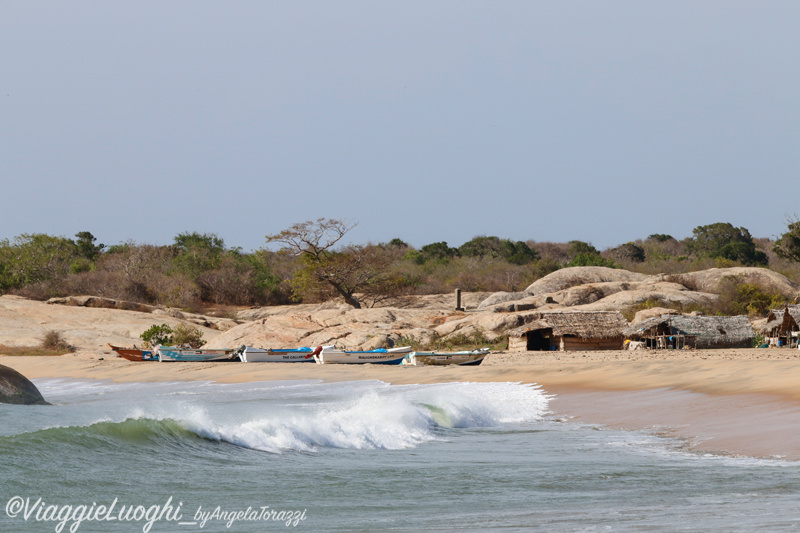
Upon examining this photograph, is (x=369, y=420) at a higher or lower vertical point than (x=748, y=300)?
lower

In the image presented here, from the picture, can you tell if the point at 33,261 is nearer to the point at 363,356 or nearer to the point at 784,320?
the point at 363,356

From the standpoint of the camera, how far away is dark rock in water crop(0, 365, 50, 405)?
67.8 ft

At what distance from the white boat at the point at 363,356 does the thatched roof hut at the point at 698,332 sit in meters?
10.7

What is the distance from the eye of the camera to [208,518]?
27.7ft

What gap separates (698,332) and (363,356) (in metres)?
14.2

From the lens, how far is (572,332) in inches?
1380

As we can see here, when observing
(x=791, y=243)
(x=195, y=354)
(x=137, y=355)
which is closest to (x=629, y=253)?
(x=791, y=243)

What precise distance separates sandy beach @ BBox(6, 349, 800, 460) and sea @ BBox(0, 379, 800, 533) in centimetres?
117

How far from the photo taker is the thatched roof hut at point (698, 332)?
33344 millimetres

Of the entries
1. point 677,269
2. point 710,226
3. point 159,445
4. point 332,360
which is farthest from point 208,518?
point 710,226

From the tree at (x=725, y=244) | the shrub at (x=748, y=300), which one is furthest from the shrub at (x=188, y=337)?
the tree at (x=725, y=244)

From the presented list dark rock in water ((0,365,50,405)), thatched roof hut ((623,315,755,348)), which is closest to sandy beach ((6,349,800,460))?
thatched roof hut ((623,315,755,348))

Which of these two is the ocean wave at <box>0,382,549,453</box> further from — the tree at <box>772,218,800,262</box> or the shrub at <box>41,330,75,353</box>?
the tree at <box>772,218,800,262</box>

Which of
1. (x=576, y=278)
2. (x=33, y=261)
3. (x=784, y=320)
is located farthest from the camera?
(x=33, y=261)
